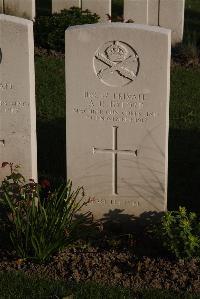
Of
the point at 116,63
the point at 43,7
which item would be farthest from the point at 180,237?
the point at 43,7

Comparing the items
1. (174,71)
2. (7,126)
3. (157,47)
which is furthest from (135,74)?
(174,71)

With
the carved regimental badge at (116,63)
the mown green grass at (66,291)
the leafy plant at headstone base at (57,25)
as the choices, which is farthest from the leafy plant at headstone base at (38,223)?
the leafy plant at headstone base at (57,25)

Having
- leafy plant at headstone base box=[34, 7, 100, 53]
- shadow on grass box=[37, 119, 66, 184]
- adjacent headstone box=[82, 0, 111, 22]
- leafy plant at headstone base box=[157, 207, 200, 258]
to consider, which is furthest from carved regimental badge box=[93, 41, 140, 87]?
adjacent headstone box=[82, 0, 111, 22]

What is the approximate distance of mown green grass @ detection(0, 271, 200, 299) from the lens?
5.32 metres

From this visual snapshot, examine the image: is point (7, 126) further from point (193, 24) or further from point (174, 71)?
point (193, 24)

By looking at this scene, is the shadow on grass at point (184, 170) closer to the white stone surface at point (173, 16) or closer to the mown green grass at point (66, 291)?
the mown green grass at point (66, 291)

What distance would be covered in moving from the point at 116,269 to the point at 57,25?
692cm

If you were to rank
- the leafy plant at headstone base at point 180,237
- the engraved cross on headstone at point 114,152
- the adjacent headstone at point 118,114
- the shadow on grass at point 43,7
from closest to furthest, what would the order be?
the leafy plant at headstone base at point 180,237
the adjacent headstone at point 118,114
the engraved cross on headstone at point 114,152
the shadow on grass at point 43,7

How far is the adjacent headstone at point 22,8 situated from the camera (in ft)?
41.3

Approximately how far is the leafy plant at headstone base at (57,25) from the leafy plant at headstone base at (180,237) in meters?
6.47

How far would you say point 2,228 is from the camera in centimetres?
610

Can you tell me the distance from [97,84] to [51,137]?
2.58 m

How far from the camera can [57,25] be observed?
469 inches

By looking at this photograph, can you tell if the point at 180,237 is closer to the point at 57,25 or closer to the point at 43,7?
the point at 57,25
